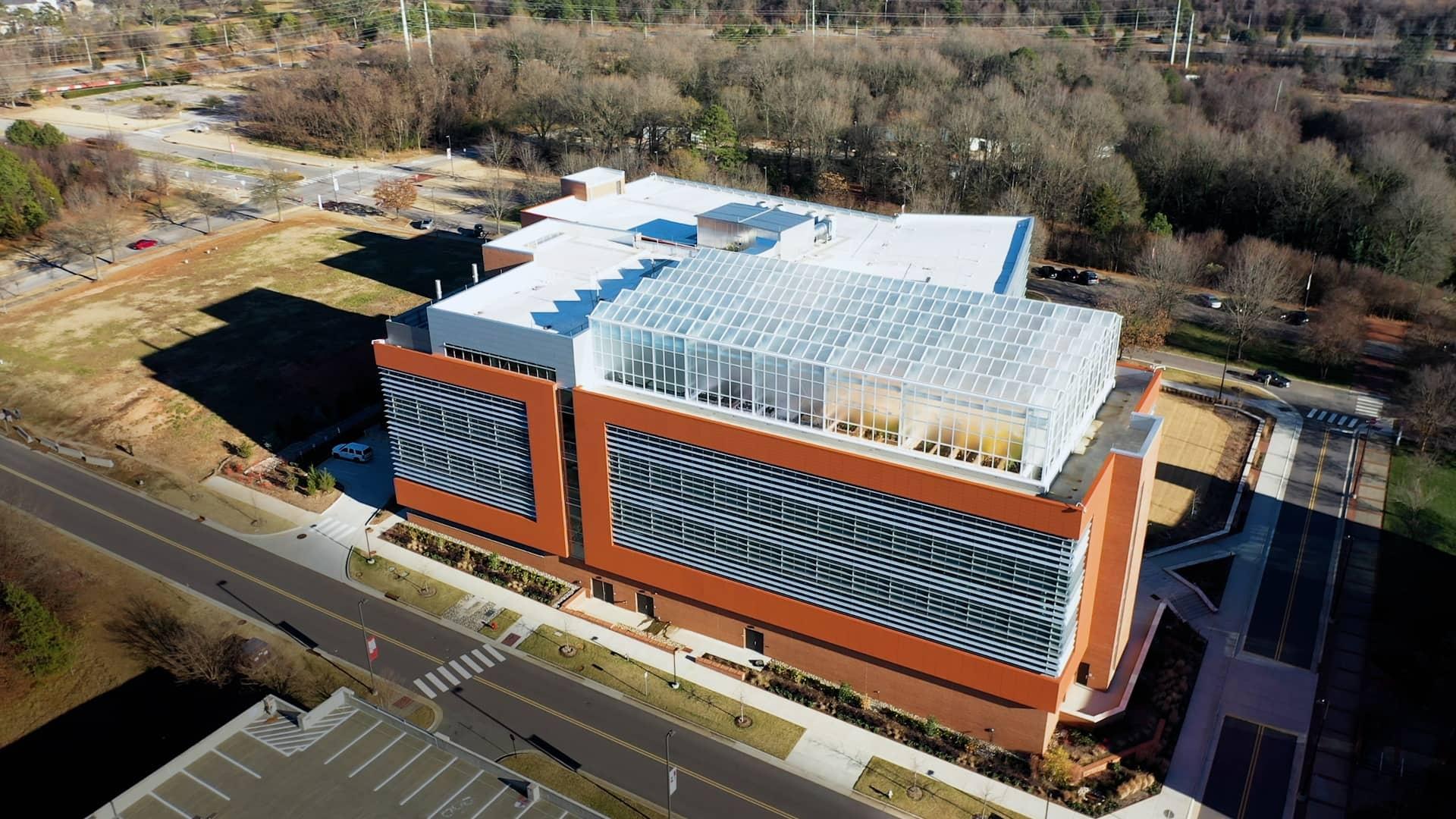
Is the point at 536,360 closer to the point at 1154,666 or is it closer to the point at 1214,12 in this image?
the point at 1154,666

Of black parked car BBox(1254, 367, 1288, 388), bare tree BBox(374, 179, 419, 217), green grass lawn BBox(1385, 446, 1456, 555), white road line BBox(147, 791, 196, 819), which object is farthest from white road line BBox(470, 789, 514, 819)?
bare tree BBox(374, 179, 419, 217)

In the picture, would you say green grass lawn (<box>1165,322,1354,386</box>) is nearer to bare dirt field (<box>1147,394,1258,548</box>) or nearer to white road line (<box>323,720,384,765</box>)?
bare dirt field (<box>1147,394,1258,548</box>)

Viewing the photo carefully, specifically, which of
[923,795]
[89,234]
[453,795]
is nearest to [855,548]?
[923,795]

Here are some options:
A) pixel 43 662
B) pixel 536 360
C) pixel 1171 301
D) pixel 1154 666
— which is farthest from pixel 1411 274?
pixel 43 662

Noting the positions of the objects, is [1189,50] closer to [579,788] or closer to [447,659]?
[447,659]

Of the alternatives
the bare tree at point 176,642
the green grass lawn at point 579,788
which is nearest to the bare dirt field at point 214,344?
the bare tree at point 176,642

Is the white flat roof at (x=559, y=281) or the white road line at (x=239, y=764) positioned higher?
the white flat roof at (x=559, y=281)

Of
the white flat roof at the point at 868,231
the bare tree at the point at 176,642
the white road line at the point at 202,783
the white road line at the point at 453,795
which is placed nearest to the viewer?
the white road line at the point at 453,795

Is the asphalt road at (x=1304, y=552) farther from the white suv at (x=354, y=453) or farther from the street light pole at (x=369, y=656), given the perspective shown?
the white suv at (x=354, y=453)
